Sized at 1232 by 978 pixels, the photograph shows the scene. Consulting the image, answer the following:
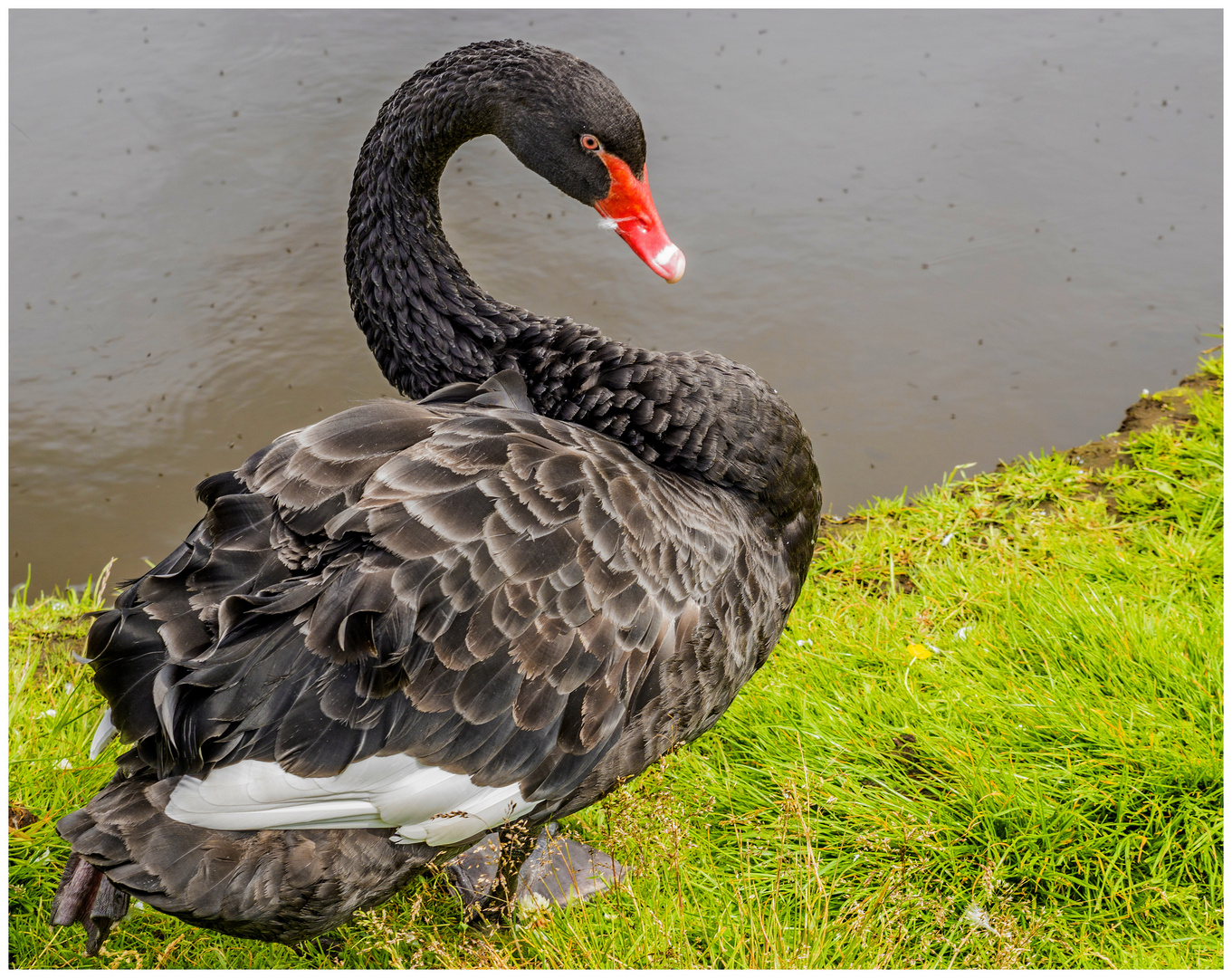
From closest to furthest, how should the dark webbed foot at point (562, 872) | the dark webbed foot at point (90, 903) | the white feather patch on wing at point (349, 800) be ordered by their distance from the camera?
the white feather patch on wing at point (349, 800)
the dark webbed foot at point (90, 903)
the dark webbed foot at point (562, 872)

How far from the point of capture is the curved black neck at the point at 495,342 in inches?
99.2

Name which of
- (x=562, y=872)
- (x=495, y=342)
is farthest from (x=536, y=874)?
(x=495, y=342)

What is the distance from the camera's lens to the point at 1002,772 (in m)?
2.56

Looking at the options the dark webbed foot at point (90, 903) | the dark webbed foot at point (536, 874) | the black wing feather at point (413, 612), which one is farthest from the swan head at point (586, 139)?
the dark webbed foot at point (90, 903)

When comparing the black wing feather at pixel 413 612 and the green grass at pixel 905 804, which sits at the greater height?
the black wing feather at pixel 413 612

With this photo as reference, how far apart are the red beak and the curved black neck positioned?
0.82 ft

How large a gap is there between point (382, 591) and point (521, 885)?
4.32 ft

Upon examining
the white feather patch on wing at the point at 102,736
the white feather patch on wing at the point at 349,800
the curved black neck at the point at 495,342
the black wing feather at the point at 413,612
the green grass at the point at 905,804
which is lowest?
the green grass at the point at 905,804

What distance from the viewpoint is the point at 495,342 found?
2.65 meters

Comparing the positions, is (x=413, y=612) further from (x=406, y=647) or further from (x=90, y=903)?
(x=90, y=903)

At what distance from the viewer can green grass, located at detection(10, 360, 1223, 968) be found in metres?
2.27

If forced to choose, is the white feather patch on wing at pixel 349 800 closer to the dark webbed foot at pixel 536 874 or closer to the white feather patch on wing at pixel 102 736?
the dark webbed foot at pixel 536 874

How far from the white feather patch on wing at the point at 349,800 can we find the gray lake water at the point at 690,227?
2887mm

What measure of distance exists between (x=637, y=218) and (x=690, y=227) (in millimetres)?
3573
